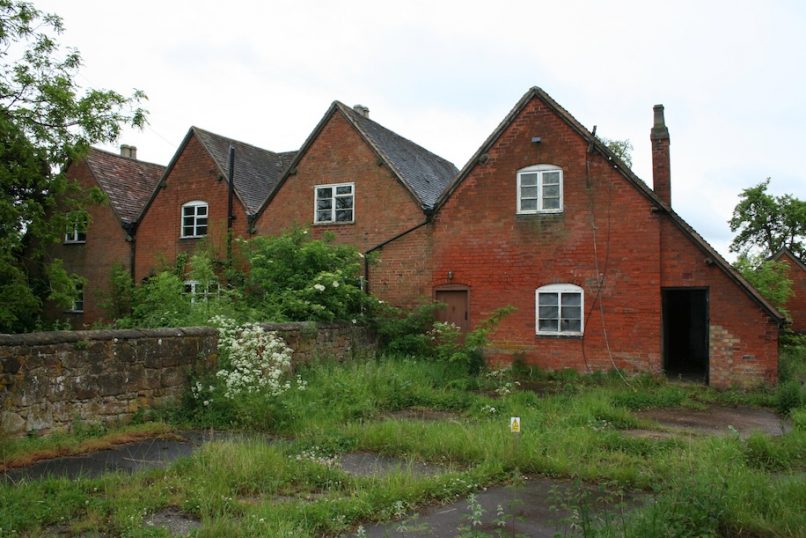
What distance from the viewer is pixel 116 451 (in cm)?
781

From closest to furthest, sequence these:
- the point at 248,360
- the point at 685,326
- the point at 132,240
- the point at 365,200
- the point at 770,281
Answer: the point at 248,360 < the point at 365,200 < the point at 770,281 < the point at 685,326 < the point at 132,240

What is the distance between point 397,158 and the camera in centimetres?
2020

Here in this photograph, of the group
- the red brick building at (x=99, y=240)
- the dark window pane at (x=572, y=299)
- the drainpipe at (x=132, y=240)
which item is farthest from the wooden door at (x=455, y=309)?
the red brick building at (x=99, y=240)

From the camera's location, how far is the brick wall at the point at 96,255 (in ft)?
77.3

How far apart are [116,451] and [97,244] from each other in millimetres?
18566

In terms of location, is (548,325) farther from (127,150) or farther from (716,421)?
(127,150)

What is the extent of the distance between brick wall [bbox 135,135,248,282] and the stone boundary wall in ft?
40.3

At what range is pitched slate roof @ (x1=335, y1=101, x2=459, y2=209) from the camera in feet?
62.2

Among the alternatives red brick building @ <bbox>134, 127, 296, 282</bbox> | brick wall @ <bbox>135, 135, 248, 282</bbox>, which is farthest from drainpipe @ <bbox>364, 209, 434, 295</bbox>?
brick wall @ <bbox>135, 135, 248, 282</bbox>

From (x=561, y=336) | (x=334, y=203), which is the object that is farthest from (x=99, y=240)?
(x=561, y=336)

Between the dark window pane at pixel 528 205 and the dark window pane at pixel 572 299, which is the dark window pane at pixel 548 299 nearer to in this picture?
the dark window pane at pixel 572 299

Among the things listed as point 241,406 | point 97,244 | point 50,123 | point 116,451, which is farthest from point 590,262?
point 97,244

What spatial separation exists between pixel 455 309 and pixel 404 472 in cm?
1067

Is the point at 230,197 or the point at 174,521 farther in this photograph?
the point at 230,197
